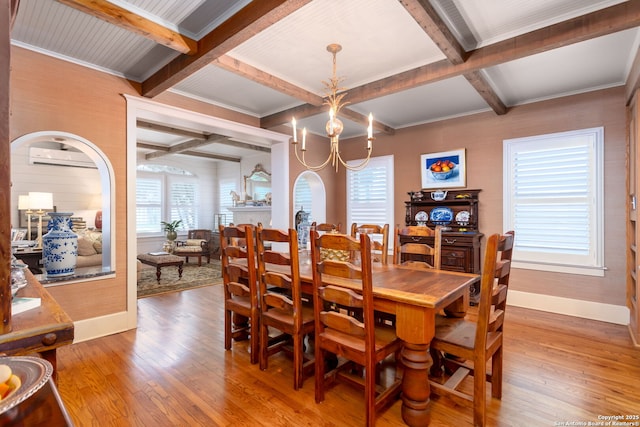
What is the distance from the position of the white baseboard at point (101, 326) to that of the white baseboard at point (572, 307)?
15.4 feet

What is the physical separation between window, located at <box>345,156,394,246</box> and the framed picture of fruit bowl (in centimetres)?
62

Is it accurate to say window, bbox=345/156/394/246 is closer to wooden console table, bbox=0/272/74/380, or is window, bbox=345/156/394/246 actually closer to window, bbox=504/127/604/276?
window, bbox=504/127/604/276

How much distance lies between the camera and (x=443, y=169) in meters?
4.73

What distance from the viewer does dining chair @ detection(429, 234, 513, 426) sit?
1.66 m

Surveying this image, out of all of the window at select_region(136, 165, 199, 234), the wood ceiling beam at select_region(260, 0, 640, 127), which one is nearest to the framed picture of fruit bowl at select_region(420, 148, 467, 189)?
the wood ceiling beam at select_region(260, 0, 640, 127)

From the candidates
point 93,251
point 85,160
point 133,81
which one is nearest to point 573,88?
point 133,81

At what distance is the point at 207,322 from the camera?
138 inches

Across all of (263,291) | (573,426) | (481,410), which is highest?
(263,291)

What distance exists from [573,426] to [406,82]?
2910 mm

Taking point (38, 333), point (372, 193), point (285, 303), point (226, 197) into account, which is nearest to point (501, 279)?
point (285, 303)

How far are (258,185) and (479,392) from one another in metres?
6.92

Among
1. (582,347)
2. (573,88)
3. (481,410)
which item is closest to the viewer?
(481,410)

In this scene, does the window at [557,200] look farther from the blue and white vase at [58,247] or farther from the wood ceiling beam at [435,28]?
the blue and white vase at [58,247]

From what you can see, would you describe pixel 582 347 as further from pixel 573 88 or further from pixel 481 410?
pixel 573 88
